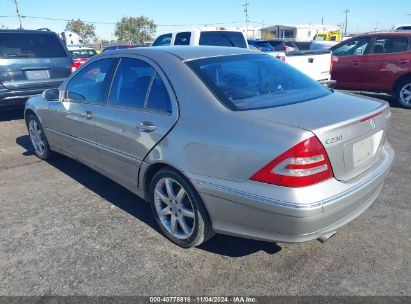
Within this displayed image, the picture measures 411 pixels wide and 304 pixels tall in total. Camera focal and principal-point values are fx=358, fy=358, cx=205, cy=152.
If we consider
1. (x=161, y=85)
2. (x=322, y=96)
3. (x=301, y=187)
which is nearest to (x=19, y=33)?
(x=161, y=85)

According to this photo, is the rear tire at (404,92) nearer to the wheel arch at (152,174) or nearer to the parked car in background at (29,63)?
the wheel arch at (152,174)

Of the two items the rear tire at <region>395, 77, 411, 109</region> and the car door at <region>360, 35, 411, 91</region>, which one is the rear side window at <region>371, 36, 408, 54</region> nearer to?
the car door at <region>360, 35, 411, 91</region>

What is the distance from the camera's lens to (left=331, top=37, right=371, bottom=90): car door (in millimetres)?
8586

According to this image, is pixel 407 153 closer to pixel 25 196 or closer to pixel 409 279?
pixel 409 279

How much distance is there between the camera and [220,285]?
8.28ft

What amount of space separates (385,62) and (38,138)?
7.34m

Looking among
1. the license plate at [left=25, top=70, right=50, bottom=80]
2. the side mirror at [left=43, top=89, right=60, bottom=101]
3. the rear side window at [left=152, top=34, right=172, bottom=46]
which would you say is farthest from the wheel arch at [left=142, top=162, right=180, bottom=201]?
the rear side window at [left=152, top=34, right=172, bottom=46]

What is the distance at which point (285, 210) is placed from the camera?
217 cm

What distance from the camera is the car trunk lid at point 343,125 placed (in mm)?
2236

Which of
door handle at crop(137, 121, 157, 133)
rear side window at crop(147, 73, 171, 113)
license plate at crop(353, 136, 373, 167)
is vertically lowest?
license plate at crop(353, 136, 373, 167)

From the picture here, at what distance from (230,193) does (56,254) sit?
163cm

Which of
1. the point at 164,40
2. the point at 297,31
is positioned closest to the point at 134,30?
the point at 297,31

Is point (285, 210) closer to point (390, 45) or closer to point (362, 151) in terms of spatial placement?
point (362, 151)

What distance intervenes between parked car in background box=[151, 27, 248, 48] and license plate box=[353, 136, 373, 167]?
649 centimetres
